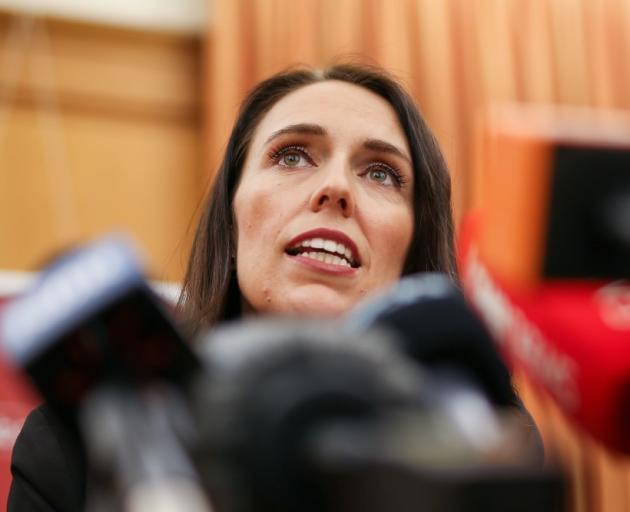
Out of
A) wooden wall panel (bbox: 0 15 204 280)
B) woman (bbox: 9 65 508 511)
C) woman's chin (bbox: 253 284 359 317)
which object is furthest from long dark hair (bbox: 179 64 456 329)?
wooden wall panel (bbox: 0 15 204 280)

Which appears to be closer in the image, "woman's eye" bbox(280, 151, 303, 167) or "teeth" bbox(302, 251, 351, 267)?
"teeth" bbox(302, 251, 351, 267)

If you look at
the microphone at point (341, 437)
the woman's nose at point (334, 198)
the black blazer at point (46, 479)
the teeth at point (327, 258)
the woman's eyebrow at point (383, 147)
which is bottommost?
the black blazer at point (46, 479)

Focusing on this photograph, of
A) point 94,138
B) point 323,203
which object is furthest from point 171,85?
point 323,203

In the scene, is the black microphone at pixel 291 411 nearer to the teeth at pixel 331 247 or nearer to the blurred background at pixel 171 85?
the teeth at pixel 331 247

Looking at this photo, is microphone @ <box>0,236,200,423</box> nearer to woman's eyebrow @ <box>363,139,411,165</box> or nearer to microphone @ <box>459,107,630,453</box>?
microphone @ <box>459,107,630,453</box>

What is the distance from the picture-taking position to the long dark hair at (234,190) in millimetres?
1243

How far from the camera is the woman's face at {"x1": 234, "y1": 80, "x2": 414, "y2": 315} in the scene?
104cm

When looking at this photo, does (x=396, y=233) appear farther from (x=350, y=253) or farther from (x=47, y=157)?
(x=47, y=157)

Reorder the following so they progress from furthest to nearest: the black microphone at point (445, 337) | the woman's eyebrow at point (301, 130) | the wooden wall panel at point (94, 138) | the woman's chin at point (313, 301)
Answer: the wooden wall panel at point (94, 138)
the woman's eyebrow at point (301, 130)
the woman's chin at point (313, 301)
the black microphone at point (445, 337)

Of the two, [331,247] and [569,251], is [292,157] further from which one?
[569,251]

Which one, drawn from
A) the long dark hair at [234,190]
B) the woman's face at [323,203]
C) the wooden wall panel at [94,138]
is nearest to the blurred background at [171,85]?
the wooden wall panel at [94,138]

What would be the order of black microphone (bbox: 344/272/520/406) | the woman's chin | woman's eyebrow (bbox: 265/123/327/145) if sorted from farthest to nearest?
woman's eyebrow (bbox: 265/123/327/145)
the woman's chin
black microphone (bbox: 344/272/520/406)

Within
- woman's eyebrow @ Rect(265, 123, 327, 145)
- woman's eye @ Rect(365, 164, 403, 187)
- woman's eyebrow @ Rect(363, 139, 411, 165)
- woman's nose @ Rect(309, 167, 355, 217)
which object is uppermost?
woman's eyebrow @ Rect(265, 123, 327, 145)

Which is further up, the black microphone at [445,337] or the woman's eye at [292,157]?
the woman's eye at [292,157]
